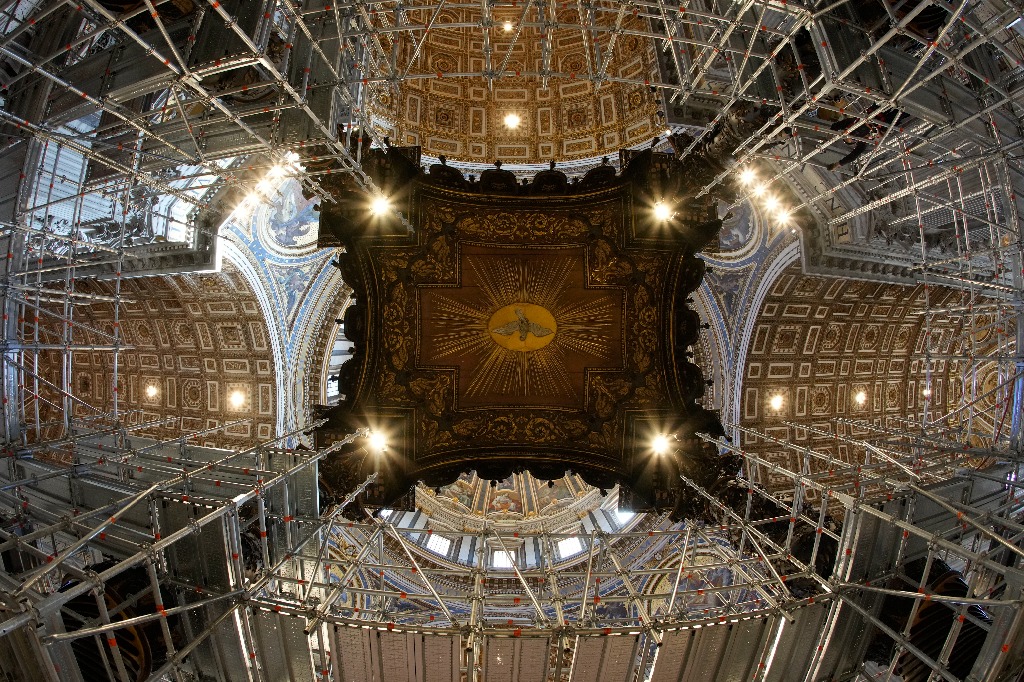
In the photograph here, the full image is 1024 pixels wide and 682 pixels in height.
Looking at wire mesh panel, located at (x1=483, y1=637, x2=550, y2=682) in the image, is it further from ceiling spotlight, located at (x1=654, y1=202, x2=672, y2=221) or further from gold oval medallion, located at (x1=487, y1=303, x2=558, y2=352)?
ceiling spotlight, located at (x1=654, y1=202, x2=672, y2=221)

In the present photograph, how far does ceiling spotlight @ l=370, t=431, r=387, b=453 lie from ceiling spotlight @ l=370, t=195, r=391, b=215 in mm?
4079

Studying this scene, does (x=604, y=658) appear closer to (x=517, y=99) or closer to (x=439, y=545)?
(x=439, y=545)

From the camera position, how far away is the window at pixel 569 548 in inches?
682

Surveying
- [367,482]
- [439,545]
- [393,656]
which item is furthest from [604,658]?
[439,545]

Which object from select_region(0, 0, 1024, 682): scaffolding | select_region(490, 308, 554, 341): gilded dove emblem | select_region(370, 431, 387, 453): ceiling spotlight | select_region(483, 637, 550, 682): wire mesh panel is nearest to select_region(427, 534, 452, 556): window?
select_region(0, 0, 1024, 682): scaffolding

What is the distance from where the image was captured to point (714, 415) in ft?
33.3

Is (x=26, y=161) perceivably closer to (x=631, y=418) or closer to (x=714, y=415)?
(x=631, y=418)

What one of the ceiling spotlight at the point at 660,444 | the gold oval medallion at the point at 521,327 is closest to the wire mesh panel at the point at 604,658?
the ceiling spotlight at the point at 660,444

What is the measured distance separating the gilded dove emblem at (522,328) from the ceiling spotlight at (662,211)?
2.89 m

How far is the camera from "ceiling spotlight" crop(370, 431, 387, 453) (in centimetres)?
1001

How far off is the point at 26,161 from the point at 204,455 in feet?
20.3

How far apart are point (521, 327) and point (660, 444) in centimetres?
345

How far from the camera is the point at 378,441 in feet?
32.9

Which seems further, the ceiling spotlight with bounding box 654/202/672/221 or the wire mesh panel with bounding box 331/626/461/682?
the ceiling spotlight with bounding box 654/202/672/221
